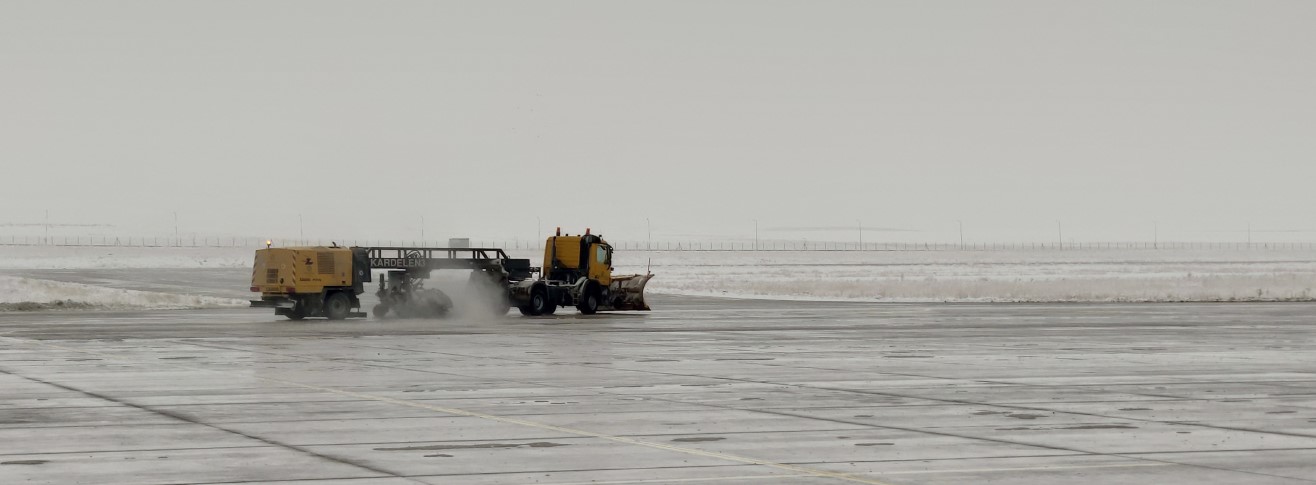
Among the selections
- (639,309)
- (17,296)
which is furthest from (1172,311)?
(17,296)

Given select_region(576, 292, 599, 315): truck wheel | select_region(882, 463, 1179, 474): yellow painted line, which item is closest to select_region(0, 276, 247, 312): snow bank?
select_region(576, 292, 599, 315): truck wheel

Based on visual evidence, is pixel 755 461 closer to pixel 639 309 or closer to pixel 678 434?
pixel 678 434

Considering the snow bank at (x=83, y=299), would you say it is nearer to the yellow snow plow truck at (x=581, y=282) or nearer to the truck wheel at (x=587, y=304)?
the yellow snow plow truck at (x=581, y=282)

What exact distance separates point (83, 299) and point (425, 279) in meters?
19.2

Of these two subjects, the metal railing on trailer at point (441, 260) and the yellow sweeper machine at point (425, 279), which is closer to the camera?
the yellow sweeper machine at point (425, 279)

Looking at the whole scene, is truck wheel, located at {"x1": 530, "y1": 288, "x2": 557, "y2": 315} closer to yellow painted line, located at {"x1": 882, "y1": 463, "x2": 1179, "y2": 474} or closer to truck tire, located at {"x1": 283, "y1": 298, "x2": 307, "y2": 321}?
truck tire, located at {"x1": 283, "y1": 298, "x2": 307, "y2": 321}

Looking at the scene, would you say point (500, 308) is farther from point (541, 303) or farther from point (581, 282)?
point (581, 282)

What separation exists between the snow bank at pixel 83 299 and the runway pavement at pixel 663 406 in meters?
17.8

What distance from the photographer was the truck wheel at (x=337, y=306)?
44.6 m

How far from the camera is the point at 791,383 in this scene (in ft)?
70.5

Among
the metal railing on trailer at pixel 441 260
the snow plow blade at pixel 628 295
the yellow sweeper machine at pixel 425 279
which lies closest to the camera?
the yellow sweeper machine at pixel 425 279

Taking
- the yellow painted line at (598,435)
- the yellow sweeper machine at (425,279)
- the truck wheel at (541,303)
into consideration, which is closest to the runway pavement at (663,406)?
the yellow painted line at (598,435)

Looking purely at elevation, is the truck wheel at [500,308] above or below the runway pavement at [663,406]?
above

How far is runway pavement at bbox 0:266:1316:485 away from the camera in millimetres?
13117
